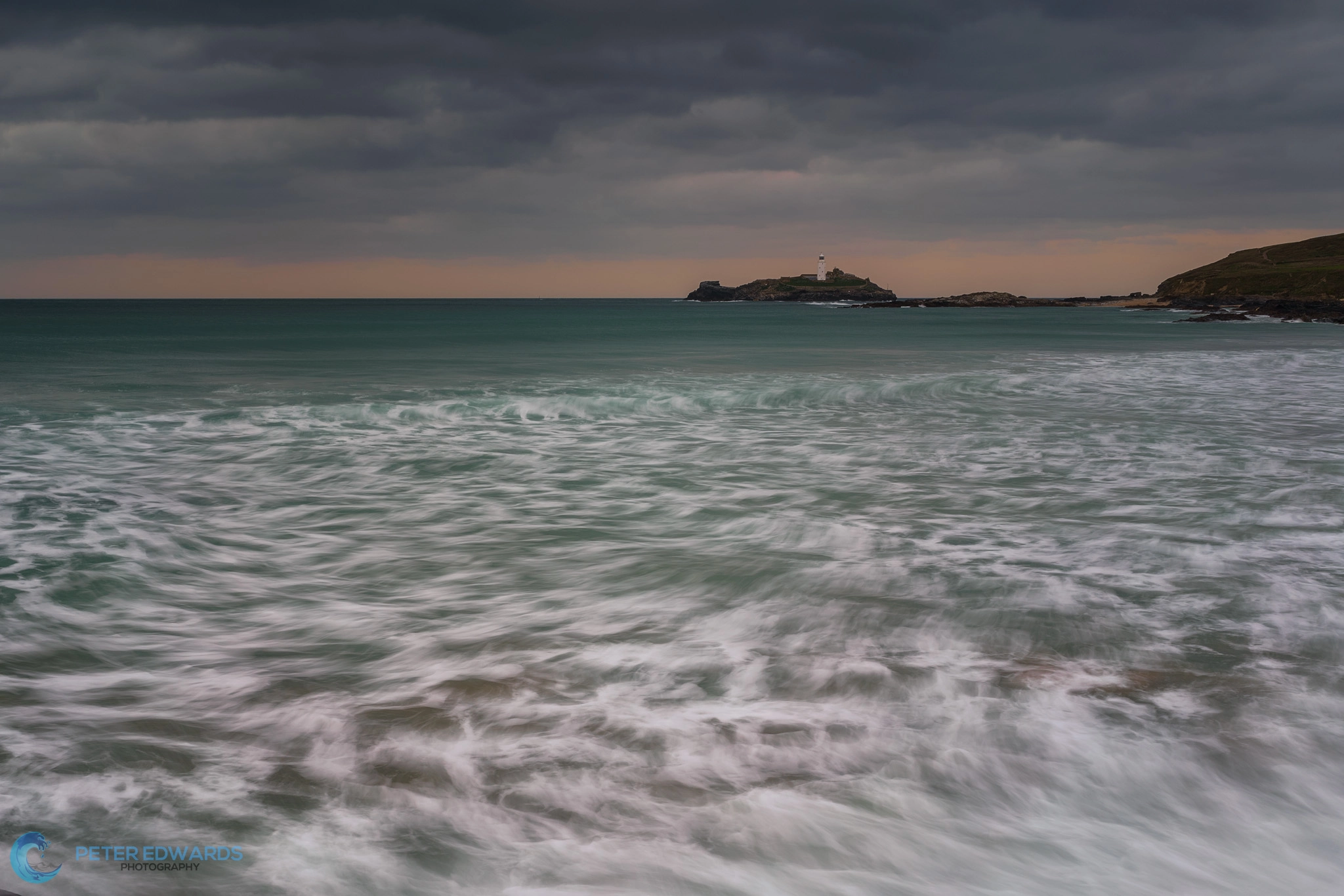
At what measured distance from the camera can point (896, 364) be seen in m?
26.4

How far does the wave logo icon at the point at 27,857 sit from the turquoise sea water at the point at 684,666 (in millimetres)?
40

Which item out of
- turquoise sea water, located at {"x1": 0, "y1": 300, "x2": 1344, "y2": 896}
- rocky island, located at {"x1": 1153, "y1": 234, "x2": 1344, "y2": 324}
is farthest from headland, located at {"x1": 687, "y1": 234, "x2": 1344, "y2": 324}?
turquoise sea water, located at {"x1": 0, "y1": 300, "x2": 1344, "y2": 896}

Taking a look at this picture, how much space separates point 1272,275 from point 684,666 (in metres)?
131

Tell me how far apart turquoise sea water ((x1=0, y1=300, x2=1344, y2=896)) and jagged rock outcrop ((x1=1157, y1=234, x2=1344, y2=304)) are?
4089 inches

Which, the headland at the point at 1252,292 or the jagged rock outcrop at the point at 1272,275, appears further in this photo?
the jagged rock outcrop at the point at 1272,275

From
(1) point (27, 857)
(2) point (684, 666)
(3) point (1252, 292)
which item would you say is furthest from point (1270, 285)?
(1) point (27, 857)

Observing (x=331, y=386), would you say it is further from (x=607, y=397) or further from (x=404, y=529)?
(x=404, y=529)

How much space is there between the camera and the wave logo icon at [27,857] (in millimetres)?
2703

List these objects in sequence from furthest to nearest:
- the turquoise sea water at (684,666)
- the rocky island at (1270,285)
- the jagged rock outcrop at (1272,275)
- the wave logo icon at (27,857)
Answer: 1. the jagged rock outcrop at (1272,275)
2. the rocky island at (1270,285)
3. the turquoise sea water at (684,666)
4. the wave logo icon at (27,857)

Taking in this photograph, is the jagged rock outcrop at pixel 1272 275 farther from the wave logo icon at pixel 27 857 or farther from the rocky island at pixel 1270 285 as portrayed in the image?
the wave logo icon at pixel 27 857

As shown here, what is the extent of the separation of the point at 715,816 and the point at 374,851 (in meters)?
1.19

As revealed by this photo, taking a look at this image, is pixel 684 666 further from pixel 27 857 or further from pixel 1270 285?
pixel 1270 285

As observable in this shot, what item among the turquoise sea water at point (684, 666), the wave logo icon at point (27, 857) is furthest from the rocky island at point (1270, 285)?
the wave logo icon at point (27, 857)

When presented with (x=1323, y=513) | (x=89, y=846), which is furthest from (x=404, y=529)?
(x=1323, y=513)
